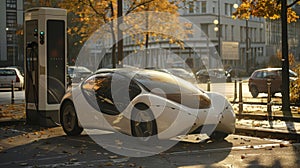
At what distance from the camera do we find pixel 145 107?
10688 mm

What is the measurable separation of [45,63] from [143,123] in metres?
4.79

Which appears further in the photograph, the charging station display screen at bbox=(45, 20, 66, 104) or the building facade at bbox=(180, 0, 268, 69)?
the building facade at bbox=(180, 0, 268, 69)

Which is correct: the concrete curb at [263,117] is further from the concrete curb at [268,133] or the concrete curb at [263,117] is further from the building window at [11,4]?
the building window at [11,4]

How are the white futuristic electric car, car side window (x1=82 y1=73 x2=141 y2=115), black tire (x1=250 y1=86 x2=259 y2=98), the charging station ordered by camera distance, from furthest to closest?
black tire (x1=250 y1=86 x2=259 y2=98), the charging station, car side window (x1=82 y1=73 x2=141 y2=115), the white futuristic electric car

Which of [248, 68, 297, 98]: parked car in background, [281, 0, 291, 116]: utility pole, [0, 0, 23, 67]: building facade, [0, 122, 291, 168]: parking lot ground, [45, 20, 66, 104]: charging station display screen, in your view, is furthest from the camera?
[0, 0, 23, 67]: building facade

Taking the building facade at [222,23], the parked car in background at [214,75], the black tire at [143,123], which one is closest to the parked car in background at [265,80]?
the black tire at [143,123]

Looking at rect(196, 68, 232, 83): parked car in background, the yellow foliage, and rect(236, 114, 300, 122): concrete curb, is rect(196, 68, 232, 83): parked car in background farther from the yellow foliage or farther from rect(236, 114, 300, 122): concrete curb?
rect(236, 114, 300, 122): concrete curb

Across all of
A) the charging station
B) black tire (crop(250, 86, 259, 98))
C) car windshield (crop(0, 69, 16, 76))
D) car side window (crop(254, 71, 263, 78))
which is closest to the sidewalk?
the charging station

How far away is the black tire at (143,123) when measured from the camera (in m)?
10.6

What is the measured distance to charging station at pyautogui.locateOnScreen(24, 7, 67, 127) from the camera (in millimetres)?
14586

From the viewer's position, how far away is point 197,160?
9148 mm

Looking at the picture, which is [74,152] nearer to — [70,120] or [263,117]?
[70,120]

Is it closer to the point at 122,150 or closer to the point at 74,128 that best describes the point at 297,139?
the point at 122,150

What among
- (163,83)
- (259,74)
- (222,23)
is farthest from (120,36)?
(222,23)
